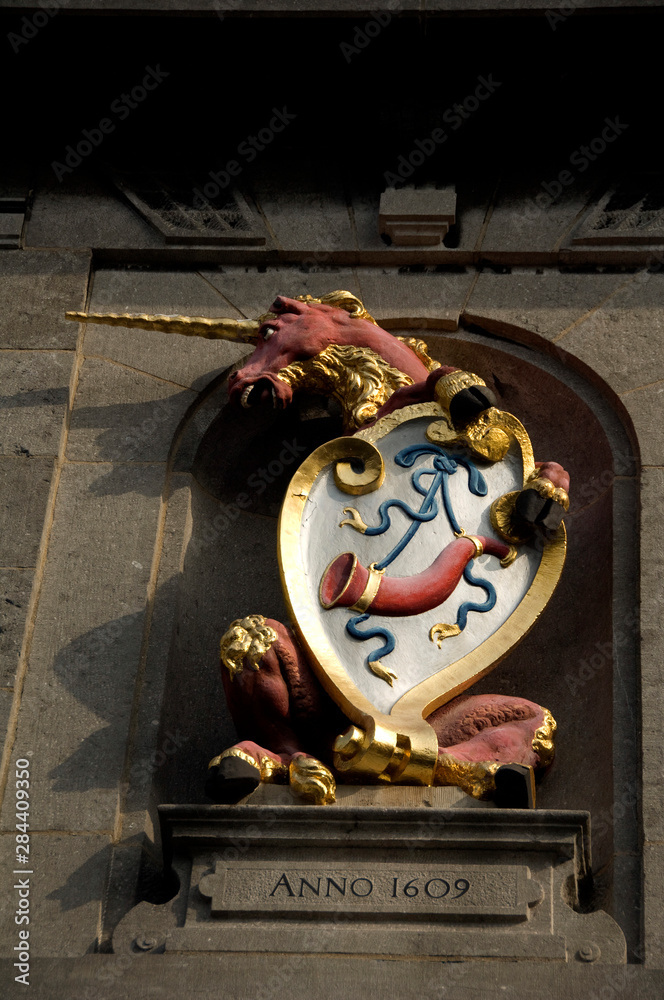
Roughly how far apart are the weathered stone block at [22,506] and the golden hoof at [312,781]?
1.50 meters

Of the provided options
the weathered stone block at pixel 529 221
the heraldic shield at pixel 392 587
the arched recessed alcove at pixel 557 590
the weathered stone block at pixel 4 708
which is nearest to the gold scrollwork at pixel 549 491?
the heraldic shield at pixel 392 587

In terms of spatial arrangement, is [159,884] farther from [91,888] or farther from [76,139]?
[76,139]

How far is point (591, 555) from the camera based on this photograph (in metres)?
6.72

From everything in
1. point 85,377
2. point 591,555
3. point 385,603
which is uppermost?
point 85,377

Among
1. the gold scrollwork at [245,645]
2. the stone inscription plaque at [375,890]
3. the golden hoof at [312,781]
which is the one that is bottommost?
the stone inscription plaque at [375,890]

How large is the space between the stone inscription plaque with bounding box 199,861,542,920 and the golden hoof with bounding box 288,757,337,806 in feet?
0.87

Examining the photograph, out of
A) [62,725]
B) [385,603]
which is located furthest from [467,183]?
[62,725]

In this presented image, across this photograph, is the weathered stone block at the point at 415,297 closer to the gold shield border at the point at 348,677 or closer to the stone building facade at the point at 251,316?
the stone building facade at the point at 251,316

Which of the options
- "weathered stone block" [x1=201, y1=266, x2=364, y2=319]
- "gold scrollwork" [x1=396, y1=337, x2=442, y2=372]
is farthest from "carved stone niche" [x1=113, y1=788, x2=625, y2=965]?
"weathered stone block" [x1=201, y1=266, x2=364, y2=319]

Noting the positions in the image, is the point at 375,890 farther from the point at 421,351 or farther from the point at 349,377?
the point at 421,351

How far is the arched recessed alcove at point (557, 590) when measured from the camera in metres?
5.99

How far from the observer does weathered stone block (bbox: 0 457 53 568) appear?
650cm

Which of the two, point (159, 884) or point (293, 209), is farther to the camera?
point (293, 209)

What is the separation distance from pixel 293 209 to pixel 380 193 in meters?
0.40
